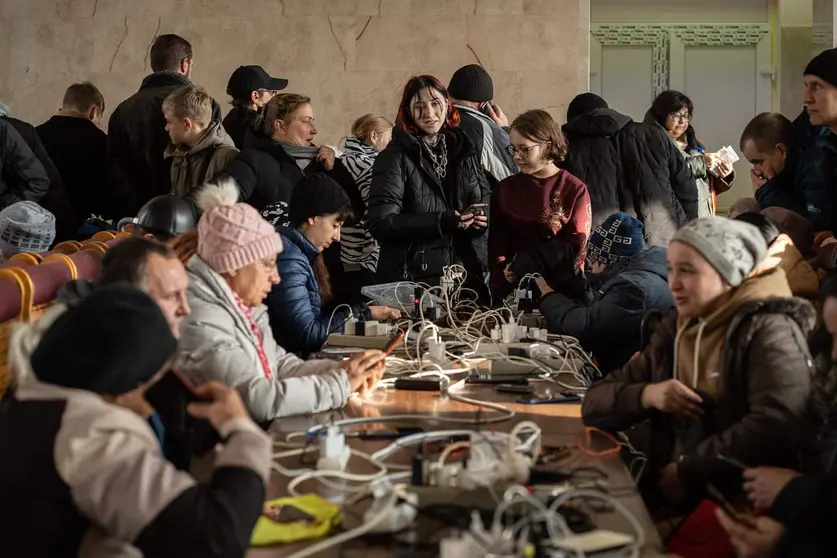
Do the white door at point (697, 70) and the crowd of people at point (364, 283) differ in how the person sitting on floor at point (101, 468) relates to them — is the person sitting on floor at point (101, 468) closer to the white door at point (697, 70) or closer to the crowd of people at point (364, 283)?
the crowd of people at point (364, 283)

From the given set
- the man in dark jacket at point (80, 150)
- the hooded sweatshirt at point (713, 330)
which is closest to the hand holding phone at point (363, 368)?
the hooded sweatshirt at point (713, 330)

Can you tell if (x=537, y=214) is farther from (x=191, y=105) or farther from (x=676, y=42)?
(x=676, y=42)

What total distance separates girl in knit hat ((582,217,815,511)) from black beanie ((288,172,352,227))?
189 centimetres

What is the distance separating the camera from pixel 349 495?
7.14ft

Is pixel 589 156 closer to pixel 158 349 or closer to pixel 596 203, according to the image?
pixel 596 203

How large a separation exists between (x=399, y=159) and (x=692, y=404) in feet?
9.37

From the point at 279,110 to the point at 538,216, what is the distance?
4.90ft

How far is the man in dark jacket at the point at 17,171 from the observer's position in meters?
6.17

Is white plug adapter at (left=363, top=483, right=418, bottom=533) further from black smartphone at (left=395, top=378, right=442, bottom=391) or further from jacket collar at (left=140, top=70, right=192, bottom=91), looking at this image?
jacket collar at (left=140, top=70, right=192, bottom=91)

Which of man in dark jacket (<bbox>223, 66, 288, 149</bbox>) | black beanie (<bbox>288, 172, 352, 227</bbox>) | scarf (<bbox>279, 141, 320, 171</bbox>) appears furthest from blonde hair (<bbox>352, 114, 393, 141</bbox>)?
black beanie (<bbox>288, 172, 352, 227</bbox>)

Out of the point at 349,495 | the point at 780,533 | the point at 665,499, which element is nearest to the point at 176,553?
the point at 349,495

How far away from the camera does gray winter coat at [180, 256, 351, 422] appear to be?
293cm

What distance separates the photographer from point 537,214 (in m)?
5.07

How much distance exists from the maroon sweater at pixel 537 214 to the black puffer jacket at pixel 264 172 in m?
1.06
